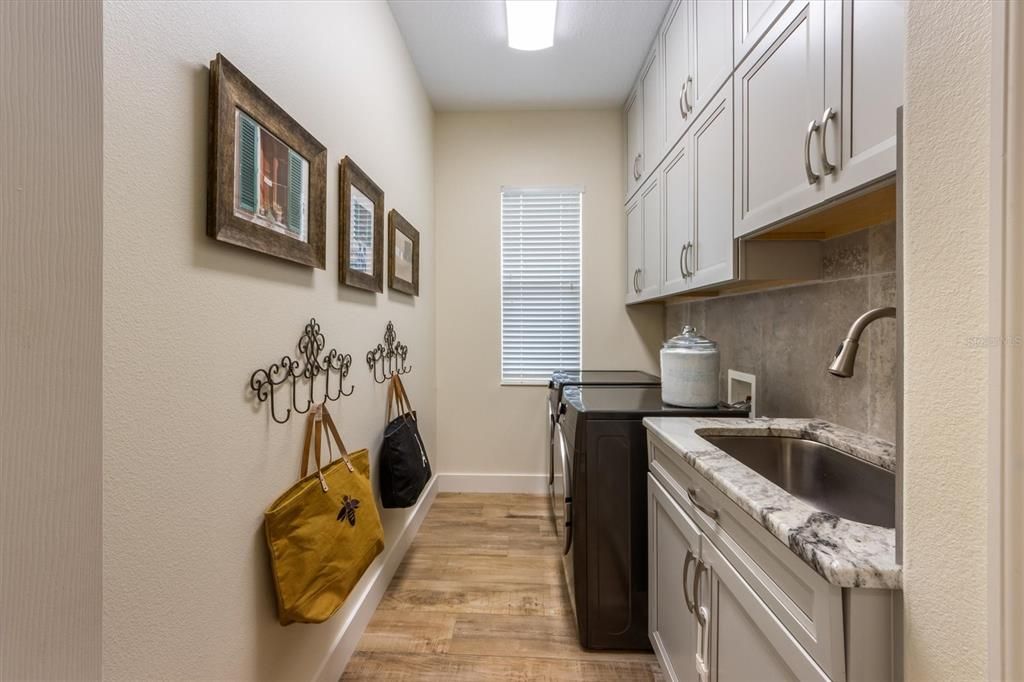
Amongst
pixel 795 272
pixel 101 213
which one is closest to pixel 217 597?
pixel 101 213

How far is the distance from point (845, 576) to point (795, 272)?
1173 mm

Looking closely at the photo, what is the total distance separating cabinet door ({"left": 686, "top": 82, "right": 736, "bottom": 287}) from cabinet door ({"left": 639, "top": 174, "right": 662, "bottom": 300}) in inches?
19.3

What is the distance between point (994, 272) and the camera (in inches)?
18.0

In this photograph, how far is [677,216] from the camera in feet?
6.95

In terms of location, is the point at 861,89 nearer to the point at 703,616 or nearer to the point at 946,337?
the point at 946,337

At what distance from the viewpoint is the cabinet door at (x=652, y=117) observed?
2.36m

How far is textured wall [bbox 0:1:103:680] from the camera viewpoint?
0.49 meters

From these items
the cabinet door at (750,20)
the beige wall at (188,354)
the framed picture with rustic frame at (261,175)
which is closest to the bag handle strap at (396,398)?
the beige wall at (188,354)

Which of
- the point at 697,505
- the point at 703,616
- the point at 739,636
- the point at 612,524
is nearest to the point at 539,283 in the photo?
the point at 612,524

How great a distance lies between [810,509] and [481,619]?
4.90 ft

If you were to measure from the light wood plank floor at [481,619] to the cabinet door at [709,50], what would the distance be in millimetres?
2098

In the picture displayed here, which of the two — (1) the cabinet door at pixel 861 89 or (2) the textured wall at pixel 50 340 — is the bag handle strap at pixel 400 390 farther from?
(1) the cabinet door at pixel 861 89

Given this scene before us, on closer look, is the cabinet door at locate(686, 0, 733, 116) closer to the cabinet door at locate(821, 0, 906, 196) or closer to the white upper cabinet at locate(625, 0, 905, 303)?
the white upper cabinet at locate(625, 0, 905, 303)

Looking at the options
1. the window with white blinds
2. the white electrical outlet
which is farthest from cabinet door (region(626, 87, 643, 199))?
the white electrical outlet
